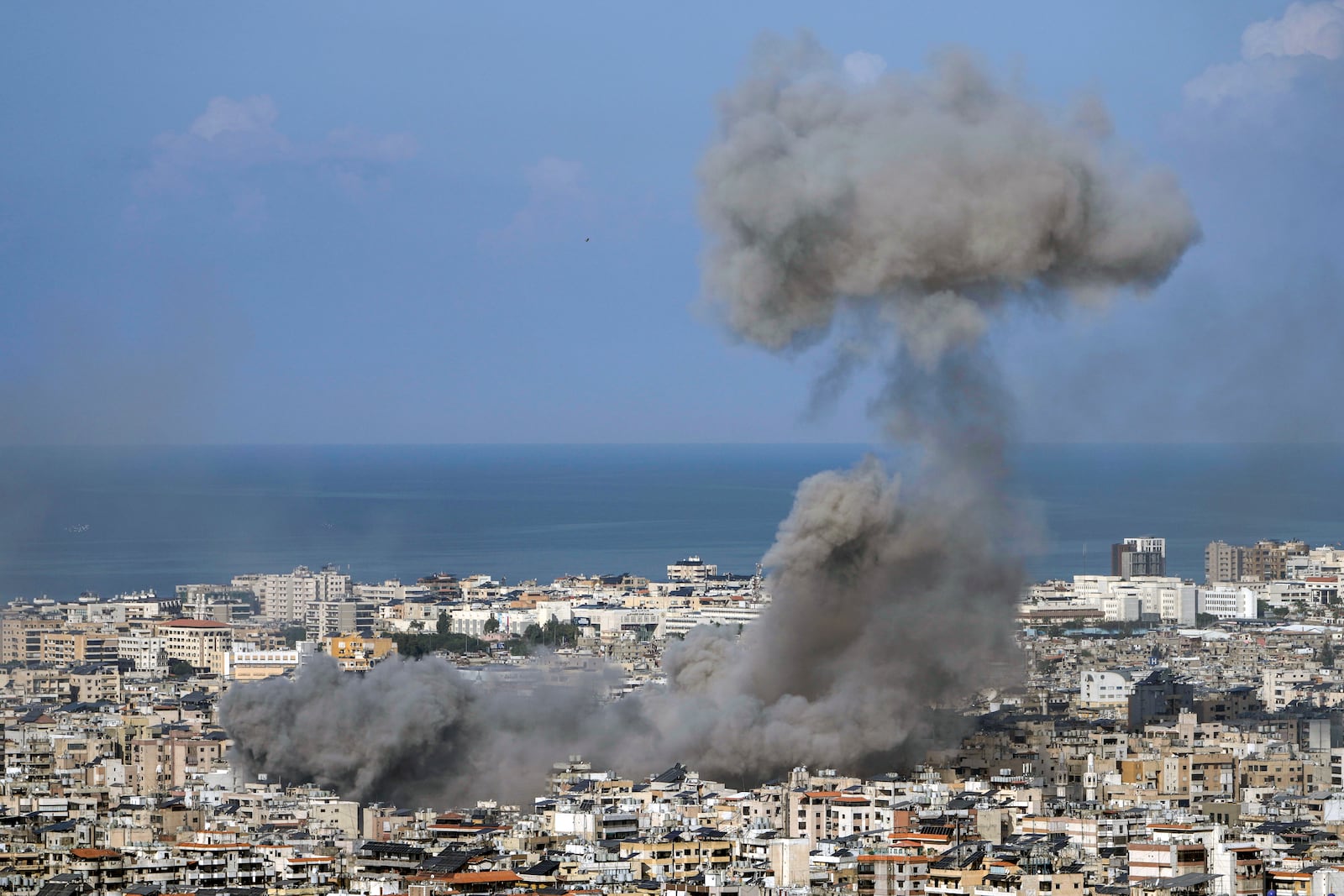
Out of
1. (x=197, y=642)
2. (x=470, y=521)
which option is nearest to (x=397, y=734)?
(x=197, y=642)

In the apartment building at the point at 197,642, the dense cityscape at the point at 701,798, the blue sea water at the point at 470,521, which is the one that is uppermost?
the blue sea water at the point at 470,521

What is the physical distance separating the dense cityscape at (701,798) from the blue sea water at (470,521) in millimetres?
12851

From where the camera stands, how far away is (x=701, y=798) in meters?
35.4

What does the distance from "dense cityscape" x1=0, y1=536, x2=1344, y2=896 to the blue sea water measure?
12.9m

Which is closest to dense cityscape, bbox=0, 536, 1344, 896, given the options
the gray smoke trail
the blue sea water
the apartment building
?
the apartment building

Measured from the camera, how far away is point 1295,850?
3056 cm

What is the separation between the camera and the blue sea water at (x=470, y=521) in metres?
92.9

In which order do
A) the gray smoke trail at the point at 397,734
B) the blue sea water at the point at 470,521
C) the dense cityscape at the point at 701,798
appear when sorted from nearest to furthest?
the dense cityscape at the point at 701,798
the gray smoke trail at the point at 397,734
the blue sea water at the point at 470,521

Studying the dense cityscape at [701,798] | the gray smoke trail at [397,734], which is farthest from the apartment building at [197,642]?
the gray smoke trail at [397,734]

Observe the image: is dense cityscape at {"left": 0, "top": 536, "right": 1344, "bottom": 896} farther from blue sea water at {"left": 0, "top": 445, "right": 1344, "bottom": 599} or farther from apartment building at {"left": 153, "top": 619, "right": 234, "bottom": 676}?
blue sea water at {"left": 0, "top": 445, "right": 1344, "bottom": 599}

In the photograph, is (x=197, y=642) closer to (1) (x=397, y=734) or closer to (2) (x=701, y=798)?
(1) (x=397, y=734)

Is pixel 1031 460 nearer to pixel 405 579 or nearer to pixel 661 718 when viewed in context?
pixel 661 718

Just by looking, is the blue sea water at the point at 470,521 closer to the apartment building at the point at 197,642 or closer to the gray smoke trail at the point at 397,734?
the apartment building at the point at 197,642

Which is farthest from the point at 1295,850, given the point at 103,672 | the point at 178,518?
the point at 178,518
